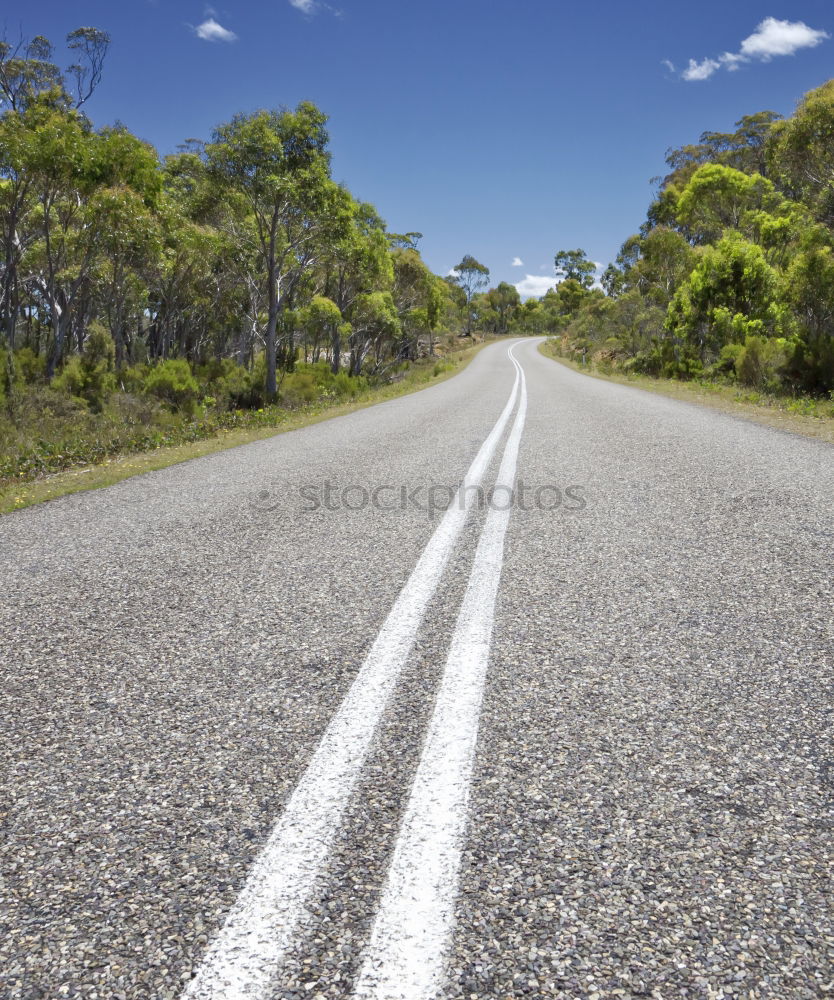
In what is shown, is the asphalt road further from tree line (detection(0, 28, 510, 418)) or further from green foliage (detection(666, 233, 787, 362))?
green foliage (detection(666, 233, 787, 362))

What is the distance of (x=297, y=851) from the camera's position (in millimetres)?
1513

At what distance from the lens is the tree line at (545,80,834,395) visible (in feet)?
50.5

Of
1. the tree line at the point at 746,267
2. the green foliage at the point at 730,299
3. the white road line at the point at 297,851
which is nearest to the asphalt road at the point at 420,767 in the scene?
the white road line at the point at 297,851

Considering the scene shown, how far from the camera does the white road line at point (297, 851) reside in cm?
122

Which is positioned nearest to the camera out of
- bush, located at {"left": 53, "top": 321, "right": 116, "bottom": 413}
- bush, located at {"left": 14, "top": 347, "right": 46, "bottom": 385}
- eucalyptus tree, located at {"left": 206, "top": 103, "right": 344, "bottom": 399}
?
eucalyptus tree, located at {"left": 206, "top": 103, "right": 344, "bottom": 399}

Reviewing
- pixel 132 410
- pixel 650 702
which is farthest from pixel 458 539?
pixel 132 410

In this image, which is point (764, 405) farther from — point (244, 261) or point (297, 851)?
point (244, 261)

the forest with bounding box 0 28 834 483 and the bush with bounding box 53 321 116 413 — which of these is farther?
the bush with bounding box 53 321 116 413

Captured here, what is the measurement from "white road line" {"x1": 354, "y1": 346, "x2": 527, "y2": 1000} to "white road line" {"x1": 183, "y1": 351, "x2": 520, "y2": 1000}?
7.3 inches

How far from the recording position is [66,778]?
1787mm

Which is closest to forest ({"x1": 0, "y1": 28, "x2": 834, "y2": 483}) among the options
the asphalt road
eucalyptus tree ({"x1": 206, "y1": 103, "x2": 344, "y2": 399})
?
eucalyptus tree ({"x1": 206, "y1": 103, "x2": 344, "y2": 399})

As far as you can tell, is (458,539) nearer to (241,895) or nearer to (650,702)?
(650,702)

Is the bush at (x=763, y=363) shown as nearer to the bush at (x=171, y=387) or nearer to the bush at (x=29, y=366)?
the bush at (x=171, y=387)

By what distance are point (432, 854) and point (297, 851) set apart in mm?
331
